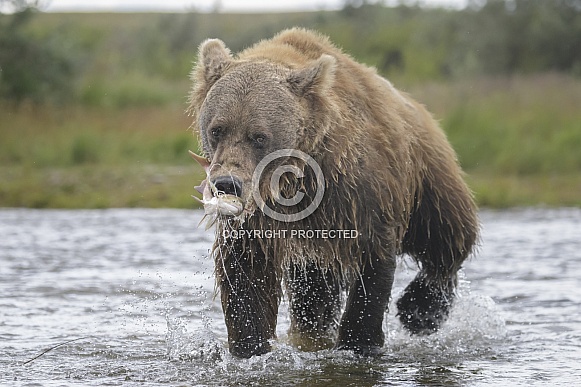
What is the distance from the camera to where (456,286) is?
266 inches

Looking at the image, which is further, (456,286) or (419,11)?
(419,11)

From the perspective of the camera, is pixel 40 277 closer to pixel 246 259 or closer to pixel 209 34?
pixel 246 259

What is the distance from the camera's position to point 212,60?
535 centimetres

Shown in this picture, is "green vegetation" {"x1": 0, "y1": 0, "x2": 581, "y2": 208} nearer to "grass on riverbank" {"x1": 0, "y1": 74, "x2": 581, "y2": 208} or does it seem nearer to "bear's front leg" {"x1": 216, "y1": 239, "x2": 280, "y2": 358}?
"grass on riverbank" {"x1": 0, "y1": 74, "x2": 581, "y2": 208}

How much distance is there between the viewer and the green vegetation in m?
13.8

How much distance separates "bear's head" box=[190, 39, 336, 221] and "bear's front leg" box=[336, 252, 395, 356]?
89 centimetres

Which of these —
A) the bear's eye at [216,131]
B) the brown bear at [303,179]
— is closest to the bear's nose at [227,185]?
the brown bear at [303,179]

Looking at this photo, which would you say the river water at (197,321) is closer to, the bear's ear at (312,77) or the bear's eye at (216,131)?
the bear's eye at (216,131)

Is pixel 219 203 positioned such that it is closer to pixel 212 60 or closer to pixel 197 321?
pixel 212 60

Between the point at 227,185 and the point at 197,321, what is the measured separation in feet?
8.47

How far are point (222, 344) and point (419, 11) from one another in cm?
2855

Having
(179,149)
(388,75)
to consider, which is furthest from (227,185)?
(388,75)

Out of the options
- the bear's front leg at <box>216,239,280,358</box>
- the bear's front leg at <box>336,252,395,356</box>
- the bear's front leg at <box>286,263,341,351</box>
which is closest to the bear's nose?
the bear's front leg at <box>216,239,280,358</box>

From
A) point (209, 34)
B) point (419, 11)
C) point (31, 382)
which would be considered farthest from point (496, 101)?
Result: point (209, 34)
